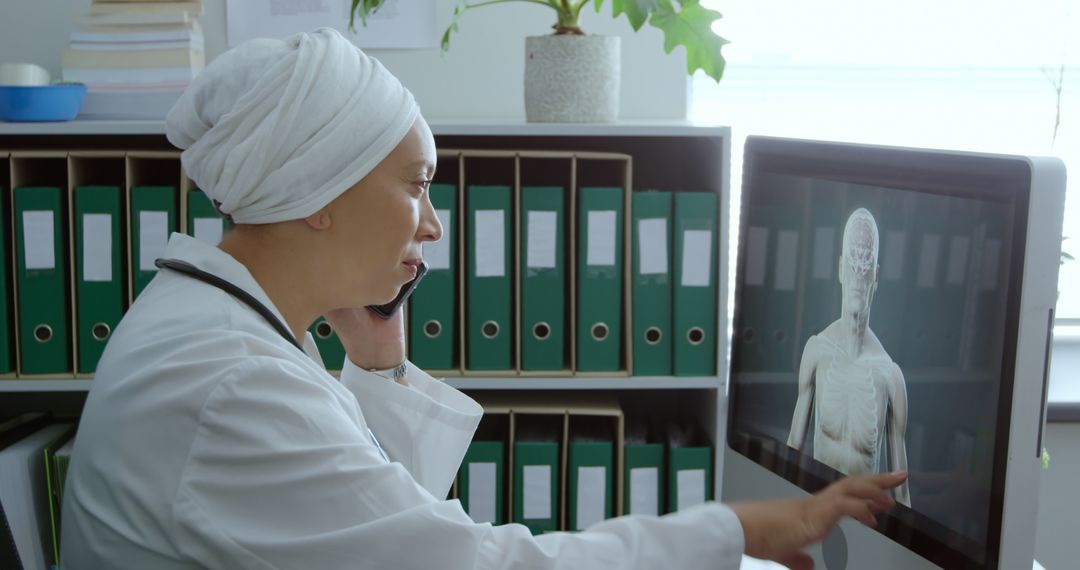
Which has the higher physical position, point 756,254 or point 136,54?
point 136,54

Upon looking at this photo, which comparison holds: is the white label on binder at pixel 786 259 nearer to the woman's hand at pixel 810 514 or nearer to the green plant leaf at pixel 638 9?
the woman's hand at pixel 810 514

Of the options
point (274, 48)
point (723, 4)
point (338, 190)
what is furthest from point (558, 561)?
point (723, 4)

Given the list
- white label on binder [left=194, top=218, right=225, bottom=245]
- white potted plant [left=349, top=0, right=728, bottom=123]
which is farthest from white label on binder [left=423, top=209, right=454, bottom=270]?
white label on binder [left=194, top=218, right=225, bottom=245]

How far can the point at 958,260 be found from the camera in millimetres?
959

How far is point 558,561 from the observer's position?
1029 mm

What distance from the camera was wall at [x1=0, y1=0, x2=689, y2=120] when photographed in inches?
91.9

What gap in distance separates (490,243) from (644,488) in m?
0.55

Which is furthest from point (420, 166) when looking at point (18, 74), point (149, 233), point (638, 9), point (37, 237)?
point (18, 74)

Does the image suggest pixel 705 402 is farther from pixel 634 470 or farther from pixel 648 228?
pixel 648 228

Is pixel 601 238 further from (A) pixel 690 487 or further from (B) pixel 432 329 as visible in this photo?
(A) pixel 690 487

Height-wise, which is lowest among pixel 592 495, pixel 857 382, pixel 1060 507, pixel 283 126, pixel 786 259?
pixel 1060 507

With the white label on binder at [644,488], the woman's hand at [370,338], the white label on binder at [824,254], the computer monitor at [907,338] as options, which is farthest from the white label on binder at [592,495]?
the white label on binder at [824,254]

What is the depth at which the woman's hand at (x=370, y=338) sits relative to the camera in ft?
5.20

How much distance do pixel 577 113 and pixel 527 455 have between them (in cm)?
64
